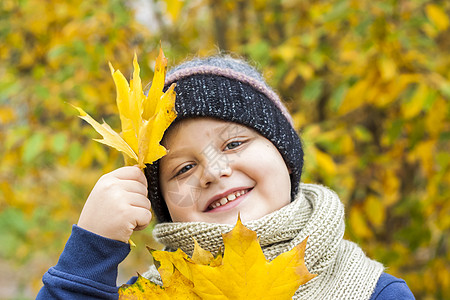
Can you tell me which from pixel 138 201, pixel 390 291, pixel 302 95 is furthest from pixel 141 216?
pixel 302 95

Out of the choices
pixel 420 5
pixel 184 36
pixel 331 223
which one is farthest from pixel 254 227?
pixel 184 36

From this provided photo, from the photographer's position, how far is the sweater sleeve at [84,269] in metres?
1.04

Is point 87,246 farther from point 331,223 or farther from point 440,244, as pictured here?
point 440,244

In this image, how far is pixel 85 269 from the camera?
1059 millimetres

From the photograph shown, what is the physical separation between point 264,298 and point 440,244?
1982 millimetres

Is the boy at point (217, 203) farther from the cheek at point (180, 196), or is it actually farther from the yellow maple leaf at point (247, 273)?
the yellow maple leaf at point (247, 273)

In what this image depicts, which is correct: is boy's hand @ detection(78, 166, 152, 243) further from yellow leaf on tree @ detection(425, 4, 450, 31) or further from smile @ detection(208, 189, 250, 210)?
yellow leaf on tree @ detection(425, 4, 450, 31)

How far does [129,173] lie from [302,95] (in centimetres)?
160

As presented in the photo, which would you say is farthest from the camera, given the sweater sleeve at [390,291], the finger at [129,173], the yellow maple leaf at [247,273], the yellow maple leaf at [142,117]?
the sweater sleeve at [390,291]

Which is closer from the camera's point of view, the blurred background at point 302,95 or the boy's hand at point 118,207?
the boy's hand at point 118,207

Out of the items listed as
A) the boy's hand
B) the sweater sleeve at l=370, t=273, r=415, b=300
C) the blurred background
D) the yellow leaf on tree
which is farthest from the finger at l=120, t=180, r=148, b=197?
the yellow leaf on tree

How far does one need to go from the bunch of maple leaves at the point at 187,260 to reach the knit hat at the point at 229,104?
25cm

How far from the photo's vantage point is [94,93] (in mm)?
2373

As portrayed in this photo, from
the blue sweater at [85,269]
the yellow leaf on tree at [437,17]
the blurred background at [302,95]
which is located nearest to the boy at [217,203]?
the blue sweater at [85,269]
